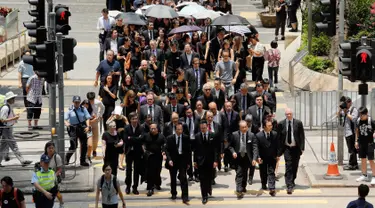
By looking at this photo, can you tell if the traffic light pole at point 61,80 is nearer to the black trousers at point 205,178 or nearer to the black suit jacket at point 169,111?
the black suit jacket at point 169,111

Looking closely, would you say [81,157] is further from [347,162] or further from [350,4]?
[350,4]

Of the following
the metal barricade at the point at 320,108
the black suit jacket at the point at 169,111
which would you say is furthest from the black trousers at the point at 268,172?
the metal barricade at the point at 320,108

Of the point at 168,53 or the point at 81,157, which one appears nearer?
the point at 81,157

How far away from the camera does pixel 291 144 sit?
24922mm

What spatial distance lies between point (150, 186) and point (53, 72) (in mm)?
3117

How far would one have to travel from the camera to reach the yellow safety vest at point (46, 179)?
71.4 feet

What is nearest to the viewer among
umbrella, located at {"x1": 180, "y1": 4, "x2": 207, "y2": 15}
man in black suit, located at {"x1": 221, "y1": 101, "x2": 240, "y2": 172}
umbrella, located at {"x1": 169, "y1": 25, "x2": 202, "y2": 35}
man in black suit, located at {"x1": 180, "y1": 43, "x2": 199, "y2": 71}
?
man in black suit, located at {"x1": 221, "y1": 101, "x2": 240, "y2": 172}

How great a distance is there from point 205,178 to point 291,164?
1978mm

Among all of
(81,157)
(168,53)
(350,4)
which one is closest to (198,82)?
(168,53)

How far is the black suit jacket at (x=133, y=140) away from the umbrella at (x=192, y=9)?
43.7ft

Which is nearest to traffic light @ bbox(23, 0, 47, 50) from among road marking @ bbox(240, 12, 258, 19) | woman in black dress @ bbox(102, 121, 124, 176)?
woman in black dress @ bbox(102, 121, 124, 176)

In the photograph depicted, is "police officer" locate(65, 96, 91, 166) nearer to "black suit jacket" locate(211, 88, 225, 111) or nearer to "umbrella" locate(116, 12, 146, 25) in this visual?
"black suit jacket" locate(211, 88, 225, 111)

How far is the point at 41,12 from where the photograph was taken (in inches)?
1014

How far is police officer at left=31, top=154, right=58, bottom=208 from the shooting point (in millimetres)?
21703
